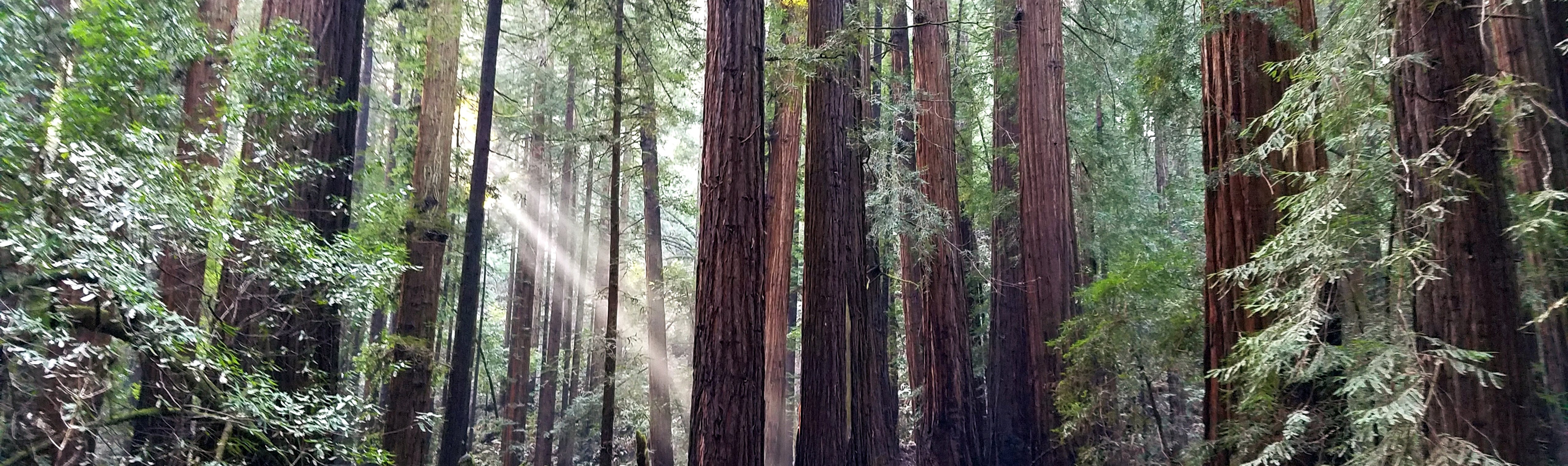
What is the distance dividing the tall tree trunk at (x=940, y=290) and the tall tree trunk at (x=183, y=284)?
7.23 m

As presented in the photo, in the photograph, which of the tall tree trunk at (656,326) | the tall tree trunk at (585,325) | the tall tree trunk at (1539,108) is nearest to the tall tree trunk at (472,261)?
the tall tree trunk at (585,325)

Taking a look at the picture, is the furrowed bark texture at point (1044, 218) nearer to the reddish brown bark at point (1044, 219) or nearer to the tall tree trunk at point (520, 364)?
the reddish brown bark at point (1044, 219)

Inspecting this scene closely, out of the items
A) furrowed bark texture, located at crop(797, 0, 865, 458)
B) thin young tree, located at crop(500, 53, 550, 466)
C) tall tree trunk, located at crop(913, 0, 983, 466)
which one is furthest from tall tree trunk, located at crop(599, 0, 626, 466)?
thin young tree, located at crop(500, 53, 550, 466)

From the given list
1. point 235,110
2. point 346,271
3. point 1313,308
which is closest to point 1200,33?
point 1313,308

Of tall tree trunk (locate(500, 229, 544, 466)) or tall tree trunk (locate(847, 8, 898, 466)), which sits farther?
tall tree trunk (locate(500, 229, 544, 466))

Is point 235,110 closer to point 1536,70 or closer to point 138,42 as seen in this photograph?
point 138,42

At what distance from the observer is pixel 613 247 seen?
10.4 metres

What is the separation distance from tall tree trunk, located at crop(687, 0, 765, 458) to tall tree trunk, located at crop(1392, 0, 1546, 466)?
388 cm

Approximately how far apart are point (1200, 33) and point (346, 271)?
6609 millimetres

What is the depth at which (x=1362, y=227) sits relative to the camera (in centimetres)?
442

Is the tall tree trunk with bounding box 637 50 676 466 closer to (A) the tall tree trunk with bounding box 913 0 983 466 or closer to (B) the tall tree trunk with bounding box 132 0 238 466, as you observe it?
(A) the tall tree trunk with bounding box 913 0 983 466

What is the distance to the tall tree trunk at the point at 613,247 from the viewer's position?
9.97 m

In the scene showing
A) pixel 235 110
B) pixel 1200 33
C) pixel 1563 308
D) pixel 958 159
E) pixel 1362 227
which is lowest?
pixel 1563 308

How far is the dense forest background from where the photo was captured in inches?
155
